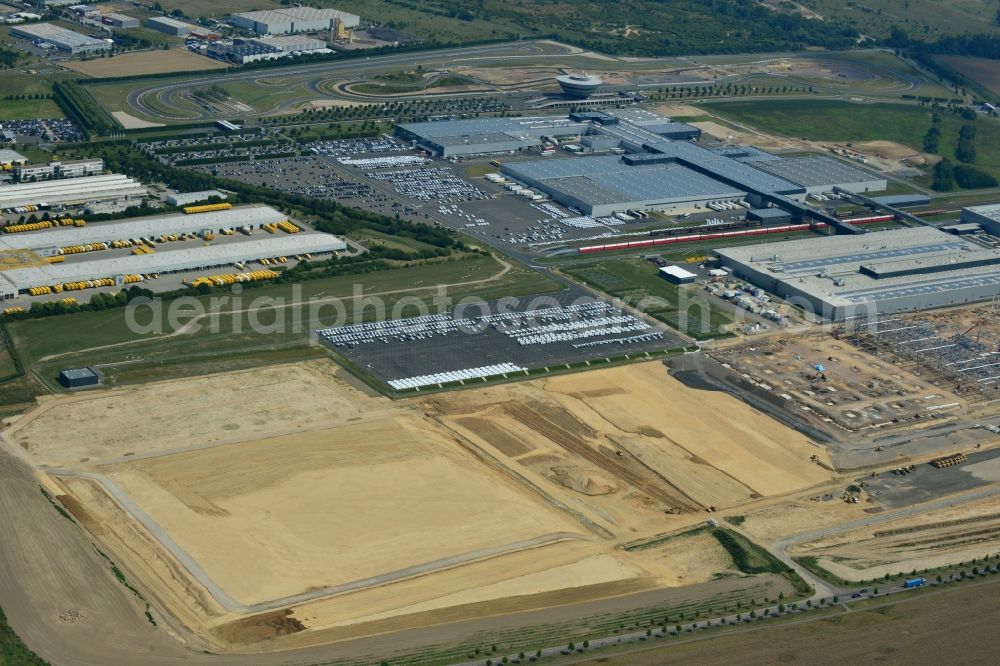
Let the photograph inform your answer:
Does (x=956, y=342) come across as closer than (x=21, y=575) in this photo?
No

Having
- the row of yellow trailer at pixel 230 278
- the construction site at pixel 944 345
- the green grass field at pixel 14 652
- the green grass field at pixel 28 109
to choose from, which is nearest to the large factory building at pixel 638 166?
the construction site at pixel 944 345

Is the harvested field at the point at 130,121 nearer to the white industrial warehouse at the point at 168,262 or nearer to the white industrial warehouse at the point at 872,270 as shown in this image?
the white industrial warehouse at the point at 168,262

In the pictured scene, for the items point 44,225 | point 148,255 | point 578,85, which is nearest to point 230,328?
point 148,255

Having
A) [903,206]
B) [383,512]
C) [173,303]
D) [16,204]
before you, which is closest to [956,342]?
[903,206]

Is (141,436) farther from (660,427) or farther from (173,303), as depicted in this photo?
(660,427)

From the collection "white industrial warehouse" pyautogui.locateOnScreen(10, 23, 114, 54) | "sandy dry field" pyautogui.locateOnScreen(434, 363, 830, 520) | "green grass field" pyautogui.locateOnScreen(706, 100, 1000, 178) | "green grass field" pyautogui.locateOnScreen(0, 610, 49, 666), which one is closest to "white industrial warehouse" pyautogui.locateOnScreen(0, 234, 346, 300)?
"sandy dry field" pyautogui.locateOnScreen(434, 363, 830, 520)

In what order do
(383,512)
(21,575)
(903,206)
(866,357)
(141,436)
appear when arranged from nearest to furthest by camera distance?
1. (21,575)
2. (383,512)
3. (141,436)
4. (866,357)
5. (903,206)

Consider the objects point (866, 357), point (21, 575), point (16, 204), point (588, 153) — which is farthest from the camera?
point (588, 153)
